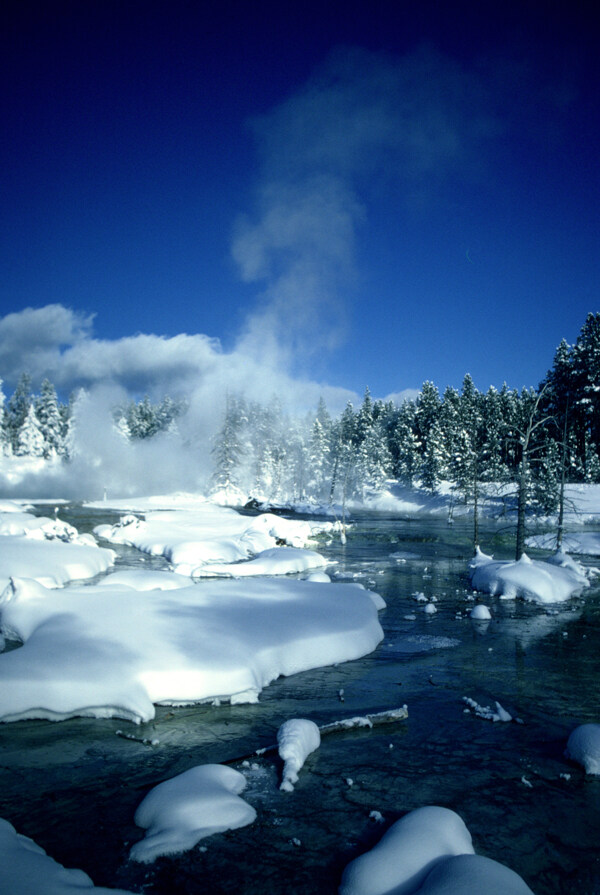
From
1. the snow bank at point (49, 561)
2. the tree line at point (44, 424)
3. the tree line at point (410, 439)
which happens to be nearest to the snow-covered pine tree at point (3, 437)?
the tree line at point (44, 424)

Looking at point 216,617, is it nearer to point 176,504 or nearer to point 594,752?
point 594,752

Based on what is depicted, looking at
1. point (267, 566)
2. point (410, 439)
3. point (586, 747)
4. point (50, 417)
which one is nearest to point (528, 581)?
point (267, 566)

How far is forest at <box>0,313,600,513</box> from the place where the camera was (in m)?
49.3

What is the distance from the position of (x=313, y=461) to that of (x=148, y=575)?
58.1m

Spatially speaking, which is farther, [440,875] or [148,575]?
[148,575]

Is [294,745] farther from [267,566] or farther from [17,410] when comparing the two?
[17,410]

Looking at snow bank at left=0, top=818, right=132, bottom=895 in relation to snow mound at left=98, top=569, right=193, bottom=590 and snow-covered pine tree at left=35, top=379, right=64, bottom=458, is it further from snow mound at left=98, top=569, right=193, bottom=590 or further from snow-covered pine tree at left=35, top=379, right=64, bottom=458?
snow-covered pine tree at left=35, top=379, right=64, bottom=458

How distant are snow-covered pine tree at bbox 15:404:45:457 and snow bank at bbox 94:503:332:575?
145 feet

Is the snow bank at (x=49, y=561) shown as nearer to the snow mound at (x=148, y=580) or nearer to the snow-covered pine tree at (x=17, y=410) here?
the snow mound at (x=148, y=580)

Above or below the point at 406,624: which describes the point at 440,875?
above

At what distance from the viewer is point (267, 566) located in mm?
20703

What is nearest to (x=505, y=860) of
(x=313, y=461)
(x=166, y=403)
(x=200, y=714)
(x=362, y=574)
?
(x=200, y=714)

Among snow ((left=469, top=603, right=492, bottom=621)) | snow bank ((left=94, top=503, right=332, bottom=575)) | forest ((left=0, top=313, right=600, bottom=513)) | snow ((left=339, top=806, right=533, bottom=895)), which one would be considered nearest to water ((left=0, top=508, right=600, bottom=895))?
snow ((left=339, top=806, right=533, bottom=895))

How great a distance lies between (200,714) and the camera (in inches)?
310
